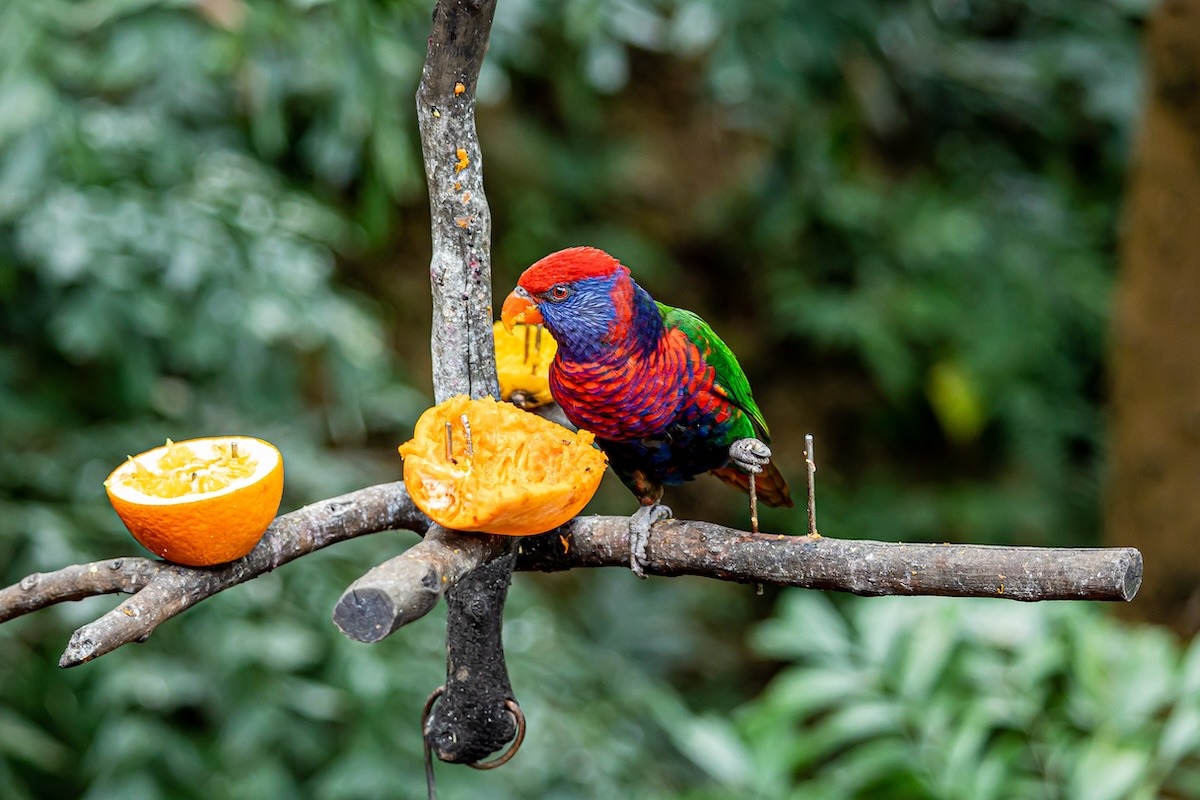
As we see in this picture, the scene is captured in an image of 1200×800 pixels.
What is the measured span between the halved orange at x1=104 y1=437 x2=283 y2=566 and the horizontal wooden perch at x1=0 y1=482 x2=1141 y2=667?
0.05 m

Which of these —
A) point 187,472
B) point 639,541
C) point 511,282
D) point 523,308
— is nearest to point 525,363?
point 523,308

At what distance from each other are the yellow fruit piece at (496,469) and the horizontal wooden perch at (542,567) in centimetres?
5

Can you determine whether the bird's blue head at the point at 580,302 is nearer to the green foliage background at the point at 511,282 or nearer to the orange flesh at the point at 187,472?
the orange flesh at the point at 187,472

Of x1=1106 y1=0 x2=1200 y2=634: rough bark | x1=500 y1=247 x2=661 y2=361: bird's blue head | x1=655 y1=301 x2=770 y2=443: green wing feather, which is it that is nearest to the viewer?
x1=500 y1=247 x2=661 y2=361: bird's blue head

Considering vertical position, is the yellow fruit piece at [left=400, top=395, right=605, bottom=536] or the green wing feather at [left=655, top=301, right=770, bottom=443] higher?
the green wing feather at [left=655, top=301, right=770, bottom=443]

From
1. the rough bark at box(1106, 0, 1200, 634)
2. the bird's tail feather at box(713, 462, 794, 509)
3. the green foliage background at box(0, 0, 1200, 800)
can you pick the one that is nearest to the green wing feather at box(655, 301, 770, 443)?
the bird's tail feather at box(713, 462, 794, 509)

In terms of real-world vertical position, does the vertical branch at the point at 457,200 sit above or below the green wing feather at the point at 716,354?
above

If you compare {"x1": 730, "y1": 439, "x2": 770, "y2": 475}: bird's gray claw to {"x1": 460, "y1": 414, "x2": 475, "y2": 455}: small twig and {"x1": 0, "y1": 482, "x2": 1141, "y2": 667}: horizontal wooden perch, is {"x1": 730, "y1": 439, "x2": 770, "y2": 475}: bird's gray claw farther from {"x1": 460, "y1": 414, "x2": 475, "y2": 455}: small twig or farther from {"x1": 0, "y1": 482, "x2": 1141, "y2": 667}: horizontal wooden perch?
{"x1": 460, "y1": 414, "x2": 475, "y2": 455}: small twig

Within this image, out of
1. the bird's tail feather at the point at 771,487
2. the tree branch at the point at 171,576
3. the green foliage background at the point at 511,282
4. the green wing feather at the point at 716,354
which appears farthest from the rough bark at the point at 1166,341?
the tree branch at the point at 171,576

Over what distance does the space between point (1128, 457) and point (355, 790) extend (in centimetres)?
227

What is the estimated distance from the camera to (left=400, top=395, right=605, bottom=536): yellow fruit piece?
1157mm

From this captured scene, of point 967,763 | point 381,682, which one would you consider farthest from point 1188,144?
point 381,682

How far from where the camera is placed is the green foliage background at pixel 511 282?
2.18 metres

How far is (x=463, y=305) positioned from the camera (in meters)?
1.29
